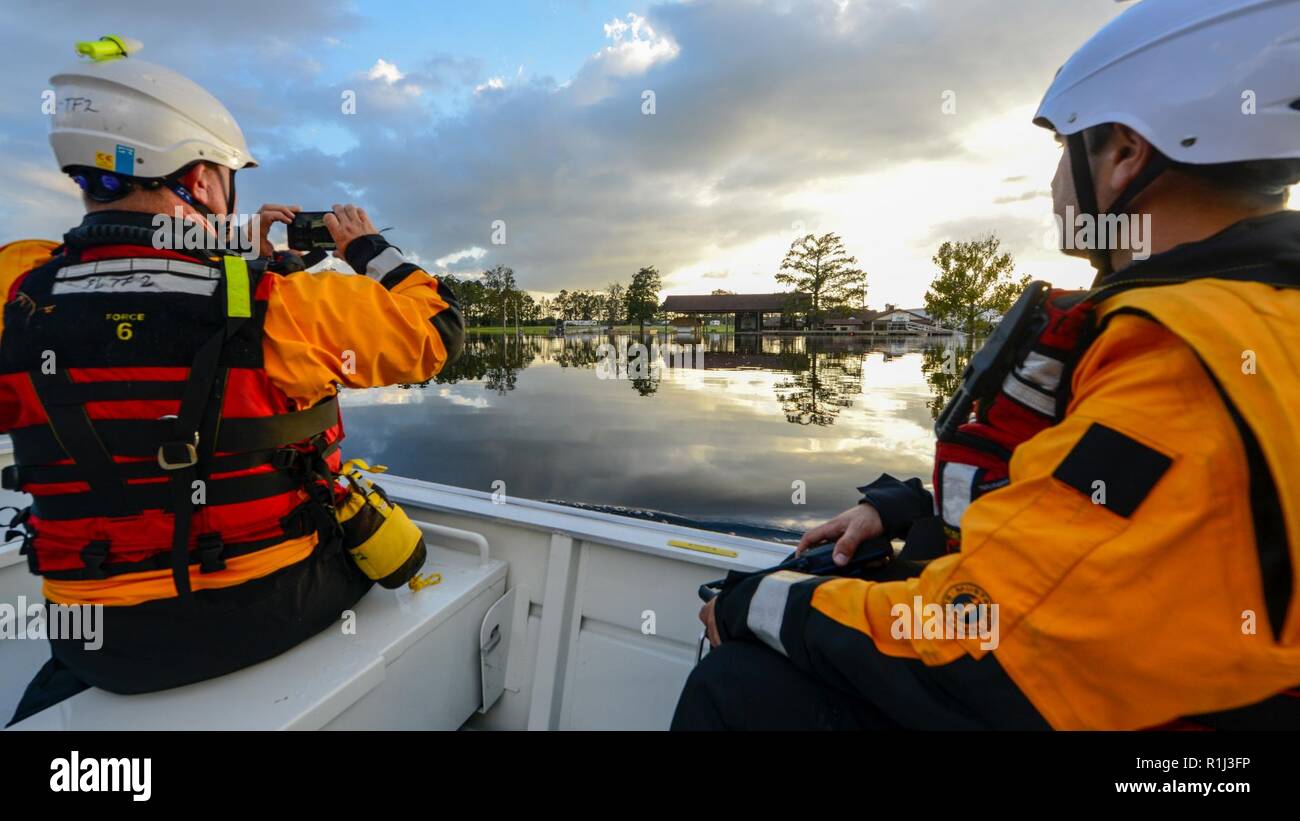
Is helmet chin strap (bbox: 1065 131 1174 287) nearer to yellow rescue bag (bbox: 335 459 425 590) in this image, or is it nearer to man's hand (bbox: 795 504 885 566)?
man's hand (bbox: 795 504 885 566)

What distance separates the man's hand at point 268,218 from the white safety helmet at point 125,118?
0.42 m

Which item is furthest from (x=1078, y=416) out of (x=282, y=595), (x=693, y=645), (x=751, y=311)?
(x=751, y=311)

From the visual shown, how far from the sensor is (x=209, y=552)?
1241 mm

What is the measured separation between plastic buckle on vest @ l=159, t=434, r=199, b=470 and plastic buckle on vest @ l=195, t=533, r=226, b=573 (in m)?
0.20

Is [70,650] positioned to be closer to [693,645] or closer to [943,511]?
[693,645]

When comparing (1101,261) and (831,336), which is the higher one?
(831,336)

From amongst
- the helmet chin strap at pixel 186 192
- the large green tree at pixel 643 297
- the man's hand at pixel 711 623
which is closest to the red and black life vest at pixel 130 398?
the helmet chin strap at pixel 186 192

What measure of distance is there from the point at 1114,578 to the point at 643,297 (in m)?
71.5

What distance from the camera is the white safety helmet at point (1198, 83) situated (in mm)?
844

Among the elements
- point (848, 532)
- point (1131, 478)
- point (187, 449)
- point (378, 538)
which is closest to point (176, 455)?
point (187, 449)

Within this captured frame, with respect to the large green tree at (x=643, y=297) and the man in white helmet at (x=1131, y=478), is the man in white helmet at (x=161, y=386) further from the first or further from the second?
the large green tree at (x=643, y=297)

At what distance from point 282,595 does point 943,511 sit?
1.70 m

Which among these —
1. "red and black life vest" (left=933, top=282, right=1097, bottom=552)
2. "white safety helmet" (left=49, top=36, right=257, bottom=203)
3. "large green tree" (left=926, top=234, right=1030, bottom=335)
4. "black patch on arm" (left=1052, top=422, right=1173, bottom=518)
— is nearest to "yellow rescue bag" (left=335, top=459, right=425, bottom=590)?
"white safety helmet" (left=49, top=36, right=257, bottom=203)
